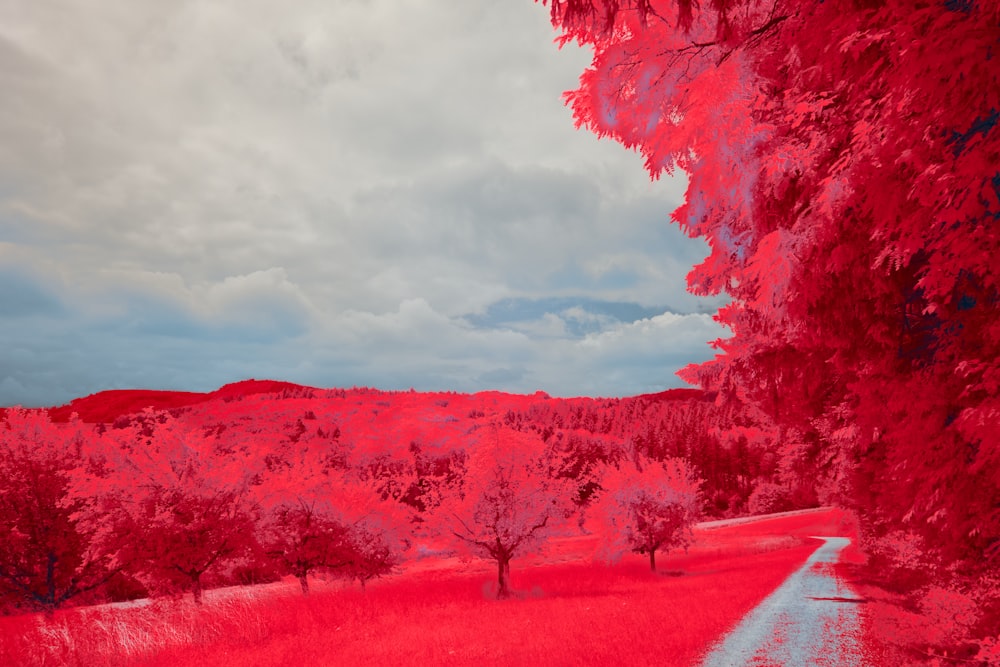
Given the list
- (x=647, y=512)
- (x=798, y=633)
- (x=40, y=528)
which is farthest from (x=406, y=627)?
(x=647, y=512)

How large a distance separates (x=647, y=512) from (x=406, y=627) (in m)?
23.5

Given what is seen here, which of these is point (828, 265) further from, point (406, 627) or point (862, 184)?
point (406, 627)

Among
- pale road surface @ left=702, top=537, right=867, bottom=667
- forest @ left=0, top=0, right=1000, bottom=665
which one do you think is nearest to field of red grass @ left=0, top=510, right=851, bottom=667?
pale road surface @ left=702, top=537, right=867, bottom=667

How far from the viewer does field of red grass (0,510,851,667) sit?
13.8 metres

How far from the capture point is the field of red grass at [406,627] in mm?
13828

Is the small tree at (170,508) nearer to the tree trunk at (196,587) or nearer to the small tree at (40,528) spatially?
the tree trunk at (196,587)

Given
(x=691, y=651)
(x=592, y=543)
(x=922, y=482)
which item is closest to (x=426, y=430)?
(x=592, y=543)

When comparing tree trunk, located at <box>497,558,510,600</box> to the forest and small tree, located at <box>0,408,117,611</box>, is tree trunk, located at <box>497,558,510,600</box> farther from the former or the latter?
small tree, located at <box>0,408,117,611</box>

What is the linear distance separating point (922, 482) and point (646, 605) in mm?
19477

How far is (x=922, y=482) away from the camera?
509 centimetres

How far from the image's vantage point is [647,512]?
3822 cm

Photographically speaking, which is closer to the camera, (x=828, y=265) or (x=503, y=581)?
(x=828, y=265)

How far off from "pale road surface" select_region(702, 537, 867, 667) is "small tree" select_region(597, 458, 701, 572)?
12679 mm

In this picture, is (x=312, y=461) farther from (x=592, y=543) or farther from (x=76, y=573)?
(x=592, y=543)
